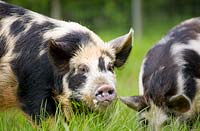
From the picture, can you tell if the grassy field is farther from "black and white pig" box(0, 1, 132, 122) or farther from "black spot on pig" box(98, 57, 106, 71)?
"black spot on pig" box(98, 57, 106, 71)

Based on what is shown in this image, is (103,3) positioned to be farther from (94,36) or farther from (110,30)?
(94,36)

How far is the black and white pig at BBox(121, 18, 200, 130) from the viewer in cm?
616

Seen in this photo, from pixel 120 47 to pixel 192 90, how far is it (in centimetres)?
80

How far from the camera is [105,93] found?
538cm

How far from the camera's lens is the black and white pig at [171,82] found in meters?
6.16

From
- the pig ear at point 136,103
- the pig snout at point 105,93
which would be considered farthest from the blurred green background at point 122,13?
the pig snout at point 105,93

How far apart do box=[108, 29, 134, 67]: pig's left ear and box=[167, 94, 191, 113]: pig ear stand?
1.73ft

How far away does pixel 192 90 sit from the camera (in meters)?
6.40

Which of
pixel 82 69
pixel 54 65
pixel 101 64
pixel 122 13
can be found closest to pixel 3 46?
pixel 54 65

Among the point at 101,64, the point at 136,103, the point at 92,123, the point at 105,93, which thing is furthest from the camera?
the point at 136,103

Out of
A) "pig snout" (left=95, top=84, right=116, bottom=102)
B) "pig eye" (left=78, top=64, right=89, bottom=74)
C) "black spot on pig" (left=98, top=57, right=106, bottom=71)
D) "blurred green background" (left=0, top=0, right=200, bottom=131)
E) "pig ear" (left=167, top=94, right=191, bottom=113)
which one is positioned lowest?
"blurred green background" (left=0, top=0, right=200, bottom=131)

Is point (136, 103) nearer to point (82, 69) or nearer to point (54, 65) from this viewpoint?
point (82, 69)

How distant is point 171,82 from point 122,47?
60 centimetres

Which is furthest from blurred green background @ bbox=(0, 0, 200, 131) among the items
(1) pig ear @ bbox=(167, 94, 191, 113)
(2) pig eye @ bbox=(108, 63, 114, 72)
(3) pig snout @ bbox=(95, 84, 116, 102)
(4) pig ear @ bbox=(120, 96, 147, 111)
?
(3) pig snout @ bbox=(95, 84, 116, 102)
